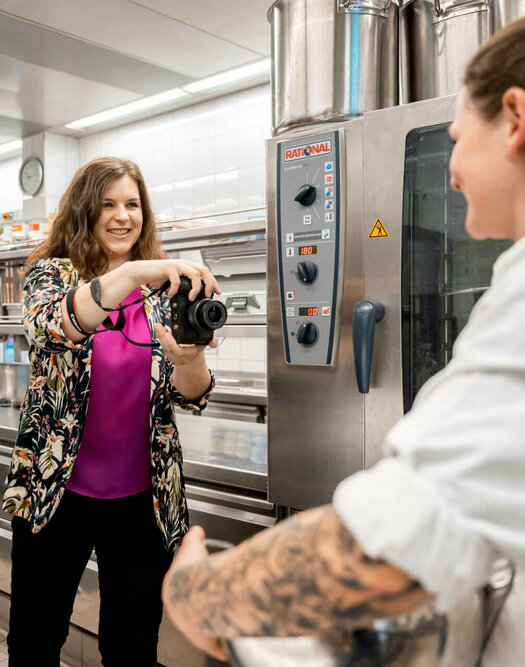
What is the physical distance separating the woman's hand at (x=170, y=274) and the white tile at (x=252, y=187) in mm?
3006

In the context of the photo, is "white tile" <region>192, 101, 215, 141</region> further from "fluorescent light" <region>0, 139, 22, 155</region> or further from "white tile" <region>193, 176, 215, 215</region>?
"fluorescent light" <region>0, 139, 22, 155</region>

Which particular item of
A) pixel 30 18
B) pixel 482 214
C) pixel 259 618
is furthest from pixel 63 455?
pixel 30 18

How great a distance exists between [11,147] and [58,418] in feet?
16.3

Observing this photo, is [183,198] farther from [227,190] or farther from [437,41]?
[437,41]

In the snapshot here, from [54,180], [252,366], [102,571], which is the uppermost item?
[54,180]

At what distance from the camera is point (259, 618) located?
1.62 feet

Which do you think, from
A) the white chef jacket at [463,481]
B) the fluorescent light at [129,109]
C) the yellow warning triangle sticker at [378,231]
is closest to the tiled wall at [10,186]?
the fluorescent light at [129,109]

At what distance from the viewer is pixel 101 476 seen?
1.49 metres

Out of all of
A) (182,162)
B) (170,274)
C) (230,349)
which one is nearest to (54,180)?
(182,162)

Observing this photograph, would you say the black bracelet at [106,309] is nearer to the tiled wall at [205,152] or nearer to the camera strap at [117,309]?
the camera strap at [117,309]

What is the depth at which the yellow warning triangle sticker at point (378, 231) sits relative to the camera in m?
1.44

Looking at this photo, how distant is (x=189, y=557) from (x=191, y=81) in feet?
12.8

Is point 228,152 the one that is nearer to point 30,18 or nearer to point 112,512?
point 30,18

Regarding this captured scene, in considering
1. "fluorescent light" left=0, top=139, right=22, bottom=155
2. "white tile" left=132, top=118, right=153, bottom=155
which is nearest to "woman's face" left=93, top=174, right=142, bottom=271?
"white tile" left=132, top=118, right=153, bottom=155
